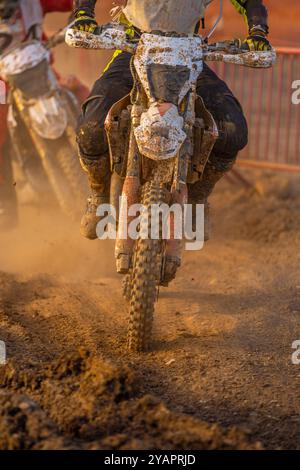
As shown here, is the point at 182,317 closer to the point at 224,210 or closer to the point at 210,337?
the point at 210,337

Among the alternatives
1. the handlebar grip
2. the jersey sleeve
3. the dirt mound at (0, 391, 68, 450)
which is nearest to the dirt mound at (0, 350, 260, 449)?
the dirt mound at (0, 391, 68, 450)

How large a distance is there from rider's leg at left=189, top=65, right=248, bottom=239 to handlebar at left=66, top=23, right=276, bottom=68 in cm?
45

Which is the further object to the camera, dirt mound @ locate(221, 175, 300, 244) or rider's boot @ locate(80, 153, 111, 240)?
dirt mound @ locate(221, 175, 300, 244)

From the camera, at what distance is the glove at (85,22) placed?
4676 millimetres

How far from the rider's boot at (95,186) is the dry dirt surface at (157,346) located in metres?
0.57

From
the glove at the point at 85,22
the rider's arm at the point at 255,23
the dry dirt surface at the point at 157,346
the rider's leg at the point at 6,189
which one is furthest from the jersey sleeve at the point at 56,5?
the glove at the point at 85,22

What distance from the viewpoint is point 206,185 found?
5.42m

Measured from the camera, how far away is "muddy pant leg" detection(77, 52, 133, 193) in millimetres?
4988

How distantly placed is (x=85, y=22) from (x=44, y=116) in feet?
8.34

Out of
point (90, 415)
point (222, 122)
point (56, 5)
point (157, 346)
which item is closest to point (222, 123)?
point (222, 122)

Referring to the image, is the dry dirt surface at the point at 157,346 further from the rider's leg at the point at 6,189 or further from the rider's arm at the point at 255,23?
the rider's arm at the point at 255,23

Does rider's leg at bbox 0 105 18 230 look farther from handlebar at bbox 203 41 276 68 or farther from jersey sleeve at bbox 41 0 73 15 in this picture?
handlebar at bbox 203 41 276 68

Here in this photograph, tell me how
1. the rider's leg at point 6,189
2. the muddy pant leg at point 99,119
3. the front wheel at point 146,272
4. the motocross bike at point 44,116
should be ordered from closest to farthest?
the front wheel at point 146,272
the muddy pant leg at point 99,119
the motocross bike at point 44,116
the rider's leg at point 6,189

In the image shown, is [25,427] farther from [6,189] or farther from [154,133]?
[6,189]
